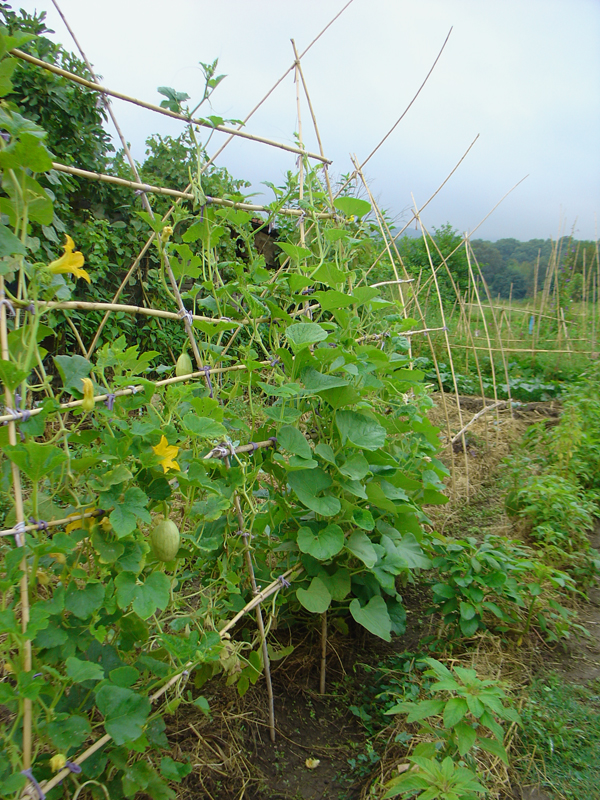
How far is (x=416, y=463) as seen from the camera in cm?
184

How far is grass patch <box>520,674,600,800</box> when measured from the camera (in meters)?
1.19

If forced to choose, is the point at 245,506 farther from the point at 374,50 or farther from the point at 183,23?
the point at 374,50

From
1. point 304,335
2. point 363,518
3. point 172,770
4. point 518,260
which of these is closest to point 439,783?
point 172,770

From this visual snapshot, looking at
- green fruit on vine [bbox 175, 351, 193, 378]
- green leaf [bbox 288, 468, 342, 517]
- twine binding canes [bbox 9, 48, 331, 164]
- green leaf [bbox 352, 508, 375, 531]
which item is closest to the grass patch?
green leaf [bbox 352, 508, 375, 531]

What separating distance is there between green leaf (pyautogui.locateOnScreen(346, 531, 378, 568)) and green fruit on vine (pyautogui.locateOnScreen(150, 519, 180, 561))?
2.00 feet

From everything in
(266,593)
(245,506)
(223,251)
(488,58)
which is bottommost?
(266,593)

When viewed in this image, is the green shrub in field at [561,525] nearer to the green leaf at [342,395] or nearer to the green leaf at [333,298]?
the green leaf at [342,395]

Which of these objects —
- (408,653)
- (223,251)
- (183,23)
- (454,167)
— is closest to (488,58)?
(454,167)

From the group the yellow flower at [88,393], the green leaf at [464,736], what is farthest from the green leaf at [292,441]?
the green leaf at [464,736]

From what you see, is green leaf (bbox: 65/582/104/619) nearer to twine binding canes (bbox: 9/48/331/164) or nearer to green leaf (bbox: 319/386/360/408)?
green leaf (bbox: 319/386/360/408)

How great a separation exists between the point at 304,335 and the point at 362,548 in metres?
0.62

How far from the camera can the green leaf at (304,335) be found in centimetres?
114

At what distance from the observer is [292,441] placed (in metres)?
1.23

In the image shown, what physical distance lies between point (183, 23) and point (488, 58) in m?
2.63
